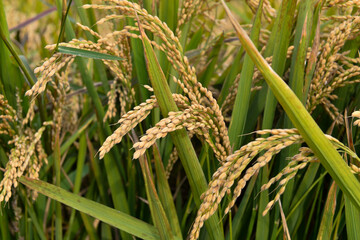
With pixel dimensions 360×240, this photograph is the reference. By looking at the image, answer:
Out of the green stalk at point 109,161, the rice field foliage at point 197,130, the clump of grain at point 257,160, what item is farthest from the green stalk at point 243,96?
the green stalk at point 109,161

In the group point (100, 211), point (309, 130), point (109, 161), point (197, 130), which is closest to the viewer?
point (309, 130)

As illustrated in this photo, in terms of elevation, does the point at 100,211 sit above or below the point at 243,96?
below

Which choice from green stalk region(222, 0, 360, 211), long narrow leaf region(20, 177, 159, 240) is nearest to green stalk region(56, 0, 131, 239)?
long narrow leaf region(20, 177, 159, 240)

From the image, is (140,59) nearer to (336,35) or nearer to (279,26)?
(279,26)

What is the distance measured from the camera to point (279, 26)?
130cm

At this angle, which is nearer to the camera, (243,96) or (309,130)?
(309,130)

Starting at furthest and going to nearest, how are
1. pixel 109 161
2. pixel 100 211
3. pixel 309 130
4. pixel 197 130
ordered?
pixel 109 161 < pixel 100 211 < pixel 197 130 < pixel 309 130

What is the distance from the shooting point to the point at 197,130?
3.62ft

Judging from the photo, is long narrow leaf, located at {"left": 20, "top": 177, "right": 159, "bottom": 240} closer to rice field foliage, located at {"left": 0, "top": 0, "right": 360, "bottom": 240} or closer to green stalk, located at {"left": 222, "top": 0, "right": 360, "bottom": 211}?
rice field foliage, located at {"left": 0, "top": 0, "right": 360, "bottom": 240}

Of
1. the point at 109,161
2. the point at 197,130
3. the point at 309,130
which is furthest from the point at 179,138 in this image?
the point at 109,161

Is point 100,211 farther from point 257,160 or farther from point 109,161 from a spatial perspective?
point 257,160

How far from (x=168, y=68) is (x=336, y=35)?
566 mm

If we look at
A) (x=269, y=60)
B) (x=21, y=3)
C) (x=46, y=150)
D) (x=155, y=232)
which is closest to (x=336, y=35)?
(x=269, y=60)

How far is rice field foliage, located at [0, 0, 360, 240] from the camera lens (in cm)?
96
